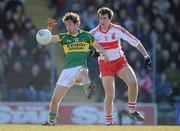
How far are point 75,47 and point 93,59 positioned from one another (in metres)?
5.84

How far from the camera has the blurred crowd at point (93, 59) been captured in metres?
22.3

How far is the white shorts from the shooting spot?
1620cm

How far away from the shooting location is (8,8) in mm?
24219

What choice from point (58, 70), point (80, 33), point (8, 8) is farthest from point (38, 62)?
point (80, 33)

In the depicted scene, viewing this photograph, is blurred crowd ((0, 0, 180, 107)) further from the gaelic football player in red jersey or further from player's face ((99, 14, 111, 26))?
player's face ((99, 14, 111, 26))

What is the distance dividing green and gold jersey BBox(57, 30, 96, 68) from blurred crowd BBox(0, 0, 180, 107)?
5.69 m

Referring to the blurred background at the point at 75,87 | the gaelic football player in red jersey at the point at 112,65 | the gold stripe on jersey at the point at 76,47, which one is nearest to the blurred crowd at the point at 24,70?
the blurred background at the point at 75,87

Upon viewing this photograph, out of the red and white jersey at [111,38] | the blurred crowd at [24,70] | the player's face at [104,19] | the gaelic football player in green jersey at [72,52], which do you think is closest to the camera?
the gaelic football player in green jersey at [72,52]

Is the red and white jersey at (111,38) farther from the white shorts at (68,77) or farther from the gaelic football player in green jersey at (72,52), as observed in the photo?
the white shorts at (68,77)

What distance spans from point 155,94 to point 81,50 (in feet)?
21.7

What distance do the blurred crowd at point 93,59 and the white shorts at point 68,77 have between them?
590 cm

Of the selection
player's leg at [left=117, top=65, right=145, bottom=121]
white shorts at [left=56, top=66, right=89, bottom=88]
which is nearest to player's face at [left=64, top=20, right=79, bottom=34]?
white shorts at [left=56, top=66, right=89, bottom=88]

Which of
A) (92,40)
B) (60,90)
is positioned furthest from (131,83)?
(60,90)

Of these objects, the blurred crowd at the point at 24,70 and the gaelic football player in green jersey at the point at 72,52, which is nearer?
the gaelic football player in green jersey at the point at 72,52
